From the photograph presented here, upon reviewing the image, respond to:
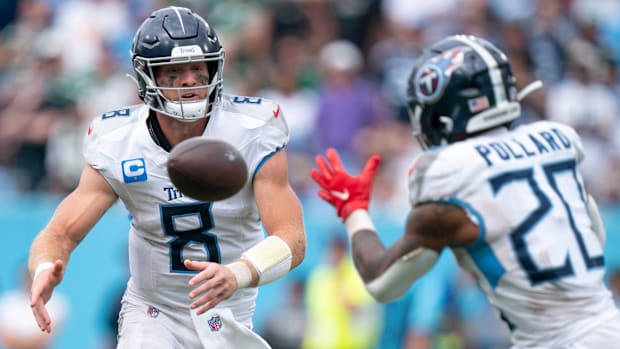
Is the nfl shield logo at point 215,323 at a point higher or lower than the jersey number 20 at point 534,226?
lower

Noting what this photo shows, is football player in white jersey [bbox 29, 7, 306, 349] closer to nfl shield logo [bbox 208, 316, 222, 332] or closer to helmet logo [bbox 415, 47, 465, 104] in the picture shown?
nfl shield logo [bbox 208, 316, 222, 332]

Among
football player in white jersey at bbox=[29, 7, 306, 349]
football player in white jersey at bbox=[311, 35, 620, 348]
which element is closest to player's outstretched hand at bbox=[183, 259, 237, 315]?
football player in white jersey at bbox=[29, 7, 306, 349]

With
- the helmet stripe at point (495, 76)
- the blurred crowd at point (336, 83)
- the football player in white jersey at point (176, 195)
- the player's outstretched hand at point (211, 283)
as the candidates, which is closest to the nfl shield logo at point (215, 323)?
the football player in white jersey at point (176, 195)

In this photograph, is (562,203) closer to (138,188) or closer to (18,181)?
(138,188)

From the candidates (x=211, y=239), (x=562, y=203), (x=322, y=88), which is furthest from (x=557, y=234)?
(x=322, y=88)

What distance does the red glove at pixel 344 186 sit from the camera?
Result: 17.1 feet

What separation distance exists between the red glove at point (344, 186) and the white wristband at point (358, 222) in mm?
29

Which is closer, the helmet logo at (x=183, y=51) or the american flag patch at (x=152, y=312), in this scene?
the helmet logo at (x=183, y=51)

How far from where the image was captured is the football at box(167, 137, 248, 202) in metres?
4.61

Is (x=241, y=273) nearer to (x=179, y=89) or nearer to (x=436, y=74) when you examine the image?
(x=179, y=89)

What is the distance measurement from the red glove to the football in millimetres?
672

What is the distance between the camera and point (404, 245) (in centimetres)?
460

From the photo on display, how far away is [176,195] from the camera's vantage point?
5145 millimetres

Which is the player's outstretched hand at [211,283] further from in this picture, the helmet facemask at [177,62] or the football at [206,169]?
the helmet facemask at [177,62]
